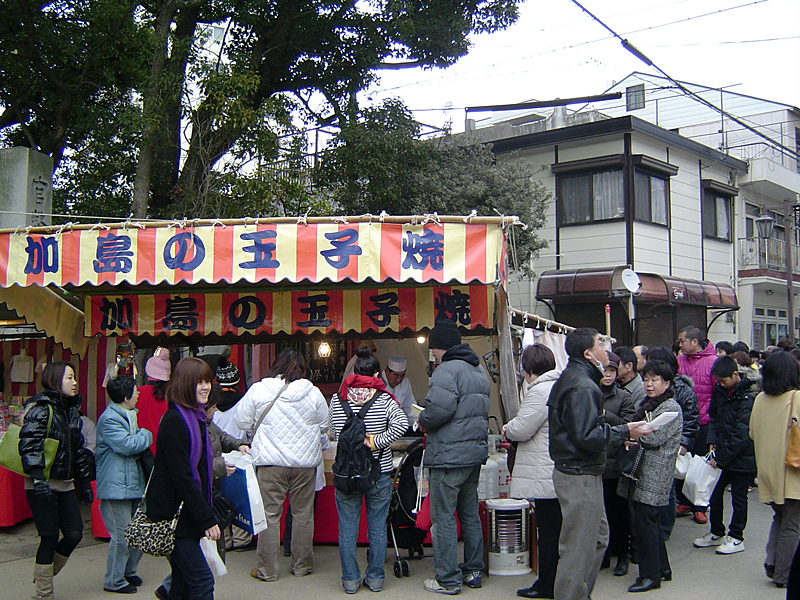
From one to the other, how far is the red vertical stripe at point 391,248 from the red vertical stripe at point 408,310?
2.08 m

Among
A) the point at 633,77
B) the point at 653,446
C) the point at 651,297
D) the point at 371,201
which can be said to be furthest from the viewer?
the point at 633,77

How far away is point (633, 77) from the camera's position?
25328 millimetres

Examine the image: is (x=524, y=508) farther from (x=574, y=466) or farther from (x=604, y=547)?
(x=574, y=466)

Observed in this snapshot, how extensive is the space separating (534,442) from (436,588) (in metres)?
1.49

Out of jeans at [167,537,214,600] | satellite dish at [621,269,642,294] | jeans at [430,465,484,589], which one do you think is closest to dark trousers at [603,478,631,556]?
jeans at [430,465,484,589]

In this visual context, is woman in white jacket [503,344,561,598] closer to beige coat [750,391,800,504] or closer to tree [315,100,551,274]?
beige coat [750,391,800,504]

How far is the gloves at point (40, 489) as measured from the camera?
508 centimetres

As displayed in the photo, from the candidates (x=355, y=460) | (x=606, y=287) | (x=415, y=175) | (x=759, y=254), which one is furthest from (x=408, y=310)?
(x=759, y=254)

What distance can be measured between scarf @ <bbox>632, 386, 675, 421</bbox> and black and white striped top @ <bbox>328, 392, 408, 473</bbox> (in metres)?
2.07

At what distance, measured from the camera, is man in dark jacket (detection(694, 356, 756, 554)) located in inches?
248

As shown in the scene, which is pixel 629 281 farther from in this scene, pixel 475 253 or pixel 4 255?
pixel 4 255

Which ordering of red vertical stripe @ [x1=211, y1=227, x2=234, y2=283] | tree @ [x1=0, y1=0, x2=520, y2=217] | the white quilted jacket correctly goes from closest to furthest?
1. the white quilted jacket
2. red vertical stripe @ [x1=211, y1=227, x2=234, y2=283]
3. tree @ [x1=0, y1=0, x2=520, y2=217]

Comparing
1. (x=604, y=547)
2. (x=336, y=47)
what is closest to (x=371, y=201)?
(x=336, y=47)

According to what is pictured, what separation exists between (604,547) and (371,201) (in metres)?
8.97
